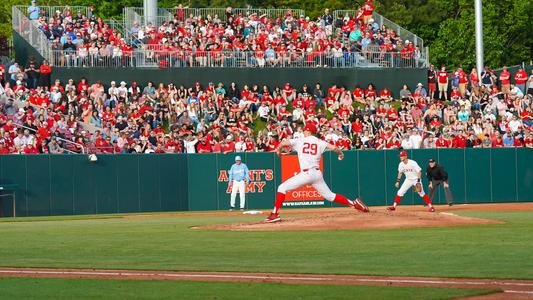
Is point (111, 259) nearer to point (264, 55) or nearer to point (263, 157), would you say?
point (263, 157)

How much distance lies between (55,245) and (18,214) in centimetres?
1717

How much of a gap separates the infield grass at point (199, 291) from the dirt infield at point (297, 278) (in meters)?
0.35

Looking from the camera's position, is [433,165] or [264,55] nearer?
[433,165]

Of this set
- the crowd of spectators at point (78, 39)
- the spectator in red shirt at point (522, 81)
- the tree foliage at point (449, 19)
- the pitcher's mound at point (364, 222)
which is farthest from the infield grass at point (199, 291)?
the tree foliage at point (449, 19)

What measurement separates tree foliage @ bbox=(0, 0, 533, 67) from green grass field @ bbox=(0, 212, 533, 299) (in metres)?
49.4

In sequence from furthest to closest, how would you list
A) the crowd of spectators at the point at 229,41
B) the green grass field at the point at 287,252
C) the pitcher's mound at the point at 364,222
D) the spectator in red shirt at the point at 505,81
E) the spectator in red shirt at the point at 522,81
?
1. the spectator in red shirt at the point at 522,81
2. the spectator in red shirt at the point at 505,81
3. the crowd of spectators at the point at 229,41
4. the pitcher's mound at the point at 364,222
5. the green grass field at the point at 287,252

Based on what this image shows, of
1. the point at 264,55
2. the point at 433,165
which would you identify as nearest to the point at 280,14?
the point at 264,55

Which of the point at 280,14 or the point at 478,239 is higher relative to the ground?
the point at 280,14

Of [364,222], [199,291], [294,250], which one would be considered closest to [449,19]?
[364,222]

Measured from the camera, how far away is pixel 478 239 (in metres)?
19.3

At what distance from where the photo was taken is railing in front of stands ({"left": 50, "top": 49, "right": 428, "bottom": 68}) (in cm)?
4281

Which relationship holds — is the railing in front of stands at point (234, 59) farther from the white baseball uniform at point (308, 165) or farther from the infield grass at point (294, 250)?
the white baseball uniform at point (308, 165)

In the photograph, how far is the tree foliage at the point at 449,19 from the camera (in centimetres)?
7138

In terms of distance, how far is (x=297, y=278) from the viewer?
14062 mm
